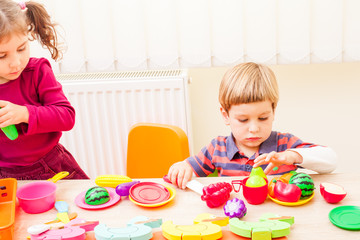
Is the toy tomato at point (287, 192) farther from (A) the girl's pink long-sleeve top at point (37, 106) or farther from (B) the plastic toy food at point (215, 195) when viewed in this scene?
(A) the girl's pink long-sleeve top at point (37, 106)

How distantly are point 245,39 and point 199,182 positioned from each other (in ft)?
2.61

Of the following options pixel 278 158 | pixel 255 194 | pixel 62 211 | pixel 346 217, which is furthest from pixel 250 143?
pixel 62 211

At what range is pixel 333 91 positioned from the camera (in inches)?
65.5

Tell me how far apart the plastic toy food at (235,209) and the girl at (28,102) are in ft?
1.65

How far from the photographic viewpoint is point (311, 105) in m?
1.69

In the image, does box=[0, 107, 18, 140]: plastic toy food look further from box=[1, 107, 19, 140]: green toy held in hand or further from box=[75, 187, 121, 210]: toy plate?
box=[75, 187, 121, 210]: toy plate

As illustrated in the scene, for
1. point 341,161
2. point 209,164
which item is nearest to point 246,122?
point 209,164

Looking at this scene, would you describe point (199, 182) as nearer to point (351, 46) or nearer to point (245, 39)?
point (245, 39)

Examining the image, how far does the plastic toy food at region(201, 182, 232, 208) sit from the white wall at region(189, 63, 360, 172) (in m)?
0.87

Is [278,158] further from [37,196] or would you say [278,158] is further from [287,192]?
[37,196]

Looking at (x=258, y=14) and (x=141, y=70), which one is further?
(x=141, y=70)

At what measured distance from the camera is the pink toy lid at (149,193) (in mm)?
896

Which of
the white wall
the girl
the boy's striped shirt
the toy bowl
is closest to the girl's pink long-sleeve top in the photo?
the girl

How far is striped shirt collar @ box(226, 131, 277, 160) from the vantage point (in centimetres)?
113
